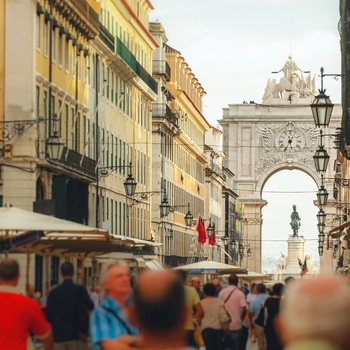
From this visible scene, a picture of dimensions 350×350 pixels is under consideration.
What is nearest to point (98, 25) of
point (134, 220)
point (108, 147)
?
point (108, 147)

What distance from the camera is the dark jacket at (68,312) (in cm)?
1521

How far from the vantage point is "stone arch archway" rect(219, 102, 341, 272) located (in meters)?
146

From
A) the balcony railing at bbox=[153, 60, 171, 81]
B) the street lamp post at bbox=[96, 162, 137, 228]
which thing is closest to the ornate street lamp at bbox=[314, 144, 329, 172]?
the street lamp post at bbox=[96, 162, 137, 228]

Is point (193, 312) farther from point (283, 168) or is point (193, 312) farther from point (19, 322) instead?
→ point (283, 168)

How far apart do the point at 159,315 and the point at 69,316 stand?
31.1ft

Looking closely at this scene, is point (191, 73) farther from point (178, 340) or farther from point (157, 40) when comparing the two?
point (178, 340)

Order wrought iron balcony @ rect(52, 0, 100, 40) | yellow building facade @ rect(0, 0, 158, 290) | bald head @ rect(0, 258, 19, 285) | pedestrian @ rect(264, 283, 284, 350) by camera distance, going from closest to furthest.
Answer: bald head @ rect(0, 258, 19, 285), pedestrian @ rect(264, 283, 284, 350), yellow building facade @ rect(0, 0, 158, 290), wrought iron balcony @ rect(52, 0, 100, 40)

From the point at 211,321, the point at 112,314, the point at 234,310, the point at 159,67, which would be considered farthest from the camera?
the point at 159,67

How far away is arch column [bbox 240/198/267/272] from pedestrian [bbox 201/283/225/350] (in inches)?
4945

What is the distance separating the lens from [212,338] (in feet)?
75.3

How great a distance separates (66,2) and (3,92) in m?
7.25

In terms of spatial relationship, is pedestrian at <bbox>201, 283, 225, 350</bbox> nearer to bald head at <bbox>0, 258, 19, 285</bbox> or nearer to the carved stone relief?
bald head at <bbox>0, 258, 19, 285</bbox>

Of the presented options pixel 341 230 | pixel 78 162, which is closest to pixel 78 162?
pixel 78 162

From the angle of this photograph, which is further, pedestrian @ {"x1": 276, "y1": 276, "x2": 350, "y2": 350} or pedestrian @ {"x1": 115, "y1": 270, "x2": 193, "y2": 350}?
pedestrian @ {"x1": 115, "y1": 270, "x2": 193, "y2": 350}
